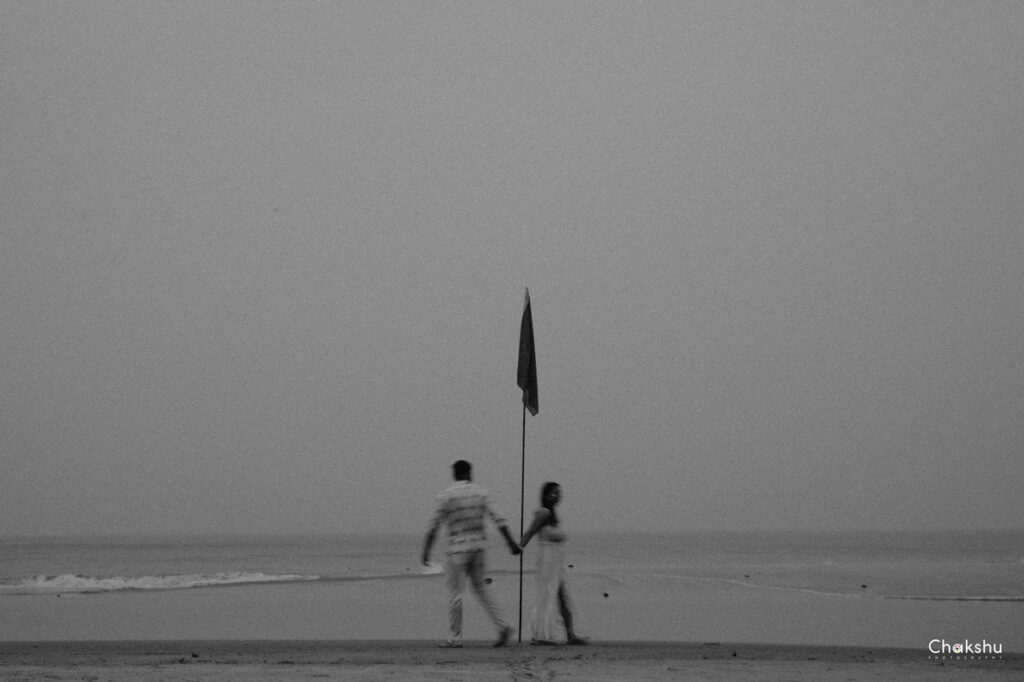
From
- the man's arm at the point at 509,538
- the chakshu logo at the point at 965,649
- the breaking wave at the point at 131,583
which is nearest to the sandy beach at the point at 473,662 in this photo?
the chakshu logo at the point at 965,649

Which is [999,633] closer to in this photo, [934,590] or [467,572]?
[467,572]

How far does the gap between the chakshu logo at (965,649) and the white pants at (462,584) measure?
4317 mm

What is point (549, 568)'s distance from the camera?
10188 mm

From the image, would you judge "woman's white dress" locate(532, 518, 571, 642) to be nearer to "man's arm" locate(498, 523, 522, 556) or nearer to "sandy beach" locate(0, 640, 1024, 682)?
"sandy beach" locate(0, 640, 1024, 682)

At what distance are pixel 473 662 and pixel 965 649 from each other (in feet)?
19.8

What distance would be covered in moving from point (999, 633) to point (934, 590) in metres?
9.27

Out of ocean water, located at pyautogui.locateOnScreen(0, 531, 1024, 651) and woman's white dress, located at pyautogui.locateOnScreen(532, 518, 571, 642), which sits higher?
woman's white dress, located at pyautogui.locateOnScreen(532, 518, 571, 642)

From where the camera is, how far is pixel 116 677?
7.78 m

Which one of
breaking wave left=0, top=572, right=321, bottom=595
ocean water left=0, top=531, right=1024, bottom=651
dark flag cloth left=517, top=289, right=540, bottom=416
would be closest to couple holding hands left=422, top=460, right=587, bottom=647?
ocean water left=0, top=531, right=1024, bottom=651

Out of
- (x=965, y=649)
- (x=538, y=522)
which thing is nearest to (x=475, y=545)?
(x=538, y=522)

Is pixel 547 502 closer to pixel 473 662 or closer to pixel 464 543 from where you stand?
pixel 464 543

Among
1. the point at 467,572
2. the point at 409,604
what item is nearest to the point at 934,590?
the point at 409,604

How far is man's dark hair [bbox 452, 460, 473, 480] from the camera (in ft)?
32.7

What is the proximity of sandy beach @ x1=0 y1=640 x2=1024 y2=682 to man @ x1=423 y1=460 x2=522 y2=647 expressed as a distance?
1.12ft
